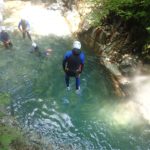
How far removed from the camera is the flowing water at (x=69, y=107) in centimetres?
1114

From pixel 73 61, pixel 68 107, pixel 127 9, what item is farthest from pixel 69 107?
pixel 127 9

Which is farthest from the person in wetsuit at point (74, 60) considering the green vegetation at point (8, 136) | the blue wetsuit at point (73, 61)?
the green vegetation at point (8, 136)

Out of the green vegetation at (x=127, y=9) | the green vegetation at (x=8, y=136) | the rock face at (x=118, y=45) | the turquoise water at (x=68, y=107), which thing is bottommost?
the turquoise water at (x=68, y=107)

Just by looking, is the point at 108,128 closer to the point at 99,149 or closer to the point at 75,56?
the point at 99,149

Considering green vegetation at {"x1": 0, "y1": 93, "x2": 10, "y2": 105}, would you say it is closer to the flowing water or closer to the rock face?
the flowing water

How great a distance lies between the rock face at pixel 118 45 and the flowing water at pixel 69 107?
512 millimetres

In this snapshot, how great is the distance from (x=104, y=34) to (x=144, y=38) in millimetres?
2685

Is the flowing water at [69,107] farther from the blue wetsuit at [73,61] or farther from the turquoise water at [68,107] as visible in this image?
the blue wetsuit at [73,61]

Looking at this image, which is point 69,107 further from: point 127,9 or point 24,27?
point 24,27

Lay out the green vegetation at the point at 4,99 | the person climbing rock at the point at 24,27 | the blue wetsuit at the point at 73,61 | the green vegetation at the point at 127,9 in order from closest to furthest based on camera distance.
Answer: the blue wetsuit at the point at 73,61 < the green vegetation at the point at 4,99 < the green vegetation at the point at 127,9 < the person climbing rock at the point at 24,27

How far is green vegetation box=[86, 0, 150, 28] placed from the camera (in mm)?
13234

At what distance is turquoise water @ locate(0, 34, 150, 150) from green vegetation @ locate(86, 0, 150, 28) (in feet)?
7.11

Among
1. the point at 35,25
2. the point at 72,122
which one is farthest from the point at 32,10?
the point at 72,122

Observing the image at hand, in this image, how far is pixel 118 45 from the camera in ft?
51.3
